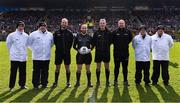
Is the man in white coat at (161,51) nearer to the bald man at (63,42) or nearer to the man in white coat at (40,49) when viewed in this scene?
the bald man at (63,42)

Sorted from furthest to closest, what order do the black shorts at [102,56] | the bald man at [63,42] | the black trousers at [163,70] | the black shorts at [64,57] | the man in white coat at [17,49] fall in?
the black trousers at [163,70]
the black shorts at [102,56]
the black shorts at [64,57]
the bald man at [63,42]
the man in white coat at [17,49]

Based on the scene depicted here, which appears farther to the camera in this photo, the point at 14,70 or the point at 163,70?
the point at 163,70

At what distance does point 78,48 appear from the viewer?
43.3 ft

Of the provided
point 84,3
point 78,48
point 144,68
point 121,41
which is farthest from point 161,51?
point 84,3

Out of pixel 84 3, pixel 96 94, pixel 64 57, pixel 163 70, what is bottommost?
pixel 96 94

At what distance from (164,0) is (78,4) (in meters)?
11.7

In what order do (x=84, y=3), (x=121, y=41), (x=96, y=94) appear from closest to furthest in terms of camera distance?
1. (x=96, y=94)
2. (x=121, y=41)
3. (x=84, y=3)

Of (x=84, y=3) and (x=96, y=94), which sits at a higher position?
(x=84, y=3)

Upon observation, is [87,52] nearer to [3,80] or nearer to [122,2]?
[3,80]

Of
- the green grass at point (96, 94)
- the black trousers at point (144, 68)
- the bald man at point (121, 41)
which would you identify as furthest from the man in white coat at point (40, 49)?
the black trousers at point (144, 68)

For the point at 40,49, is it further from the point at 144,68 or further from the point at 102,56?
the point at 144,68

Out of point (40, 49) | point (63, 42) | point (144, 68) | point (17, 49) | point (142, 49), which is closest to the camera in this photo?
point (17, 49)

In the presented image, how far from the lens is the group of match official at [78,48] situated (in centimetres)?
1269

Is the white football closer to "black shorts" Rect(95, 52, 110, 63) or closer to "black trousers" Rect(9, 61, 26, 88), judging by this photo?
"black shorts" Rect(95, 52, 110, 63)
